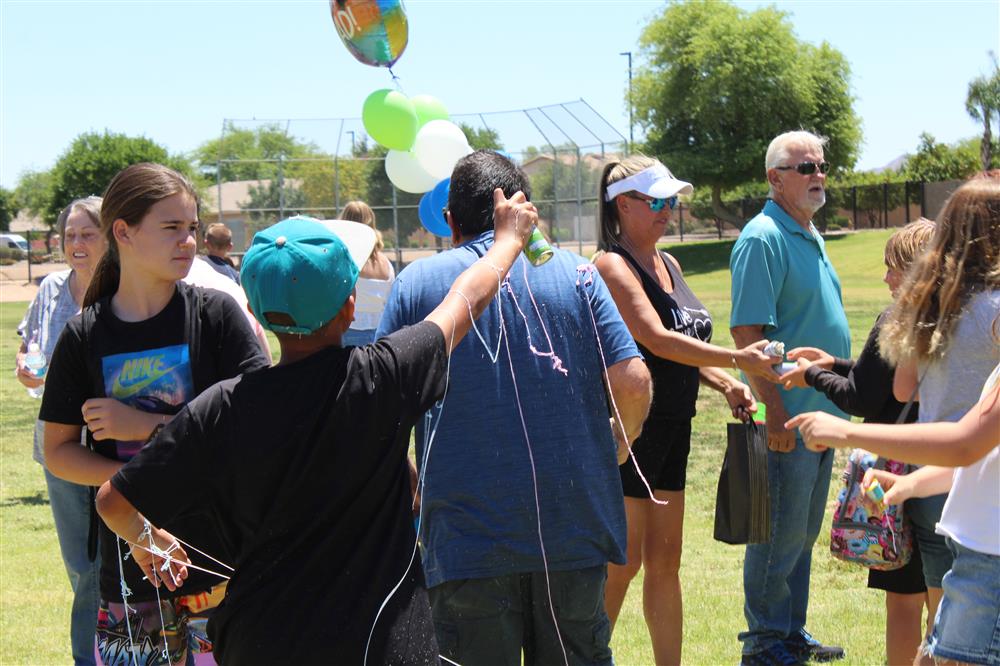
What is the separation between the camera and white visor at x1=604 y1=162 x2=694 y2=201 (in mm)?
4320

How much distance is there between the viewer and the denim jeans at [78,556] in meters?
4.52

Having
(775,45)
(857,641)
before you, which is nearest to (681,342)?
(857,641)

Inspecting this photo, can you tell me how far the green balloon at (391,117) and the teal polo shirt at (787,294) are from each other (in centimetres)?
263

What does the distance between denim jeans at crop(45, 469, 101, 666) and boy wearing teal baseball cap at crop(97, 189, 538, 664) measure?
2420 mm

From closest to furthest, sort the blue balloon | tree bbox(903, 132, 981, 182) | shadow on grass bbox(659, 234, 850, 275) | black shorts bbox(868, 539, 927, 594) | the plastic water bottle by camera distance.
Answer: black shorts bbox(868, 539, 927, 594)
the blue balloon
the plastic water bottle
shadow on grass bbox(659, 234, 850, 275)
tree bbox(903, 132, 981, 182)

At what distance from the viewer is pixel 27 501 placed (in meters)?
8.73

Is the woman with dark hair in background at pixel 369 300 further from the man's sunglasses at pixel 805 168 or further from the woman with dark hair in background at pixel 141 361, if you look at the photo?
the woman with dark hair in background at pixel 141 361

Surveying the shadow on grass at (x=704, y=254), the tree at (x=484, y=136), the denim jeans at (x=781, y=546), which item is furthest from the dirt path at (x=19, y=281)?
the denim jeans at (x=781, y=546)

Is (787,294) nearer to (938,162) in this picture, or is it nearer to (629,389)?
(629,389)

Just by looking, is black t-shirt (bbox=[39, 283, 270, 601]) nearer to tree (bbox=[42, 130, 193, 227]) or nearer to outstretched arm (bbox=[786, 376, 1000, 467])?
outstretched arm (bbox=[786, 376, 1000, 467])

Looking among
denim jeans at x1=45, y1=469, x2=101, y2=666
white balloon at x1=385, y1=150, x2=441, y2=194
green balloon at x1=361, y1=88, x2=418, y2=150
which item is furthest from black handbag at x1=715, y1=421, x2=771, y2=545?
green balloon at x1=361, y1=88, x2=418, y2=150

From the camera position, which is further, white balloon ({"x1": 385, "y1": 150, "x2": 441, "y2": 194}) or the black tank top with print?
white balloon ({"x1": 385, "y1": 150, "x2": 441, "y2": 194})

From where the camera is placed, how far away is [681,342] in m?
4.16

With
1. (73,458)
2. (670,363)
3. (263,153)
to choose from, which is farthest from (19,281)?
(73,458)
